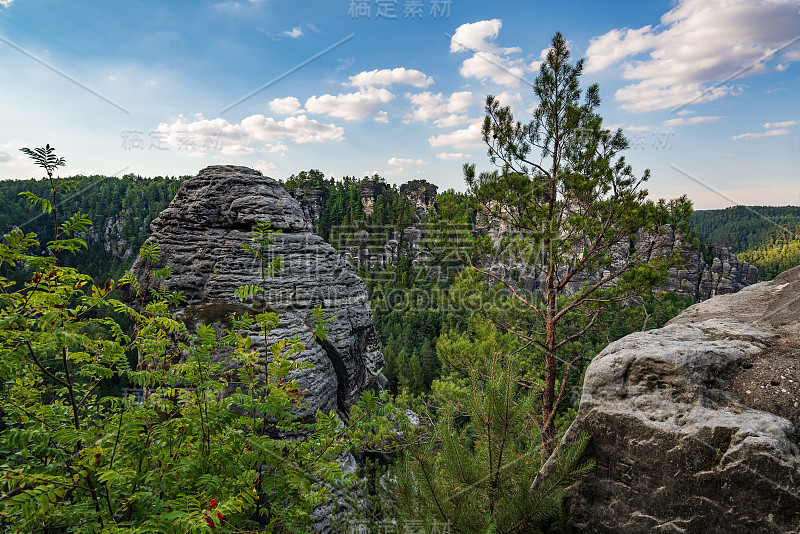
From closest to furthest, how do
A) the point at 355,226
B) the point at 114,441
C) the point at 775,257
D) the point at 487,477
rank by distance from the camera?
the point at 114,441 → the point at 487,477 → the point at 355,226 → the point at 775,257

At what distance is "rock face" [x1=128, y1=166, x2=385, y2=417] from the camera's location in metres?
7.92

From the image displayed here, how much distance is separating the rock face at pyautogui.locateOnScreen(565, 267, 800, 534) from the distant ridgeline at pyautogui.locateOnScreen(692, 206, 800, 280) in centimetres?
9274

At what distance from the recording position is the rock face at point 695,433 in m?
2.44

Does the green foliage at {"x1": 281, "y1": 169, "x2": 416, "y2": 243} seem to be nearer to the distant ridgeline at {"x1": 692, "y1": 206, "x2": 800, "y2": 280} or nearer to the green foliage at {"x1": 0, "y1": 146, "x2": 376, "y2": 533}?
the distant ridgeline at {"x1": 692, "y1": 206, "x2": 800, "y2": 280}

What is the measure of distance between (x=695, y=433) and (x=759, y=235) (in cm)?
16939

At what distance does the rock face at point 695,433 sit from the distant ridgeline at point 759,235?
92.7m

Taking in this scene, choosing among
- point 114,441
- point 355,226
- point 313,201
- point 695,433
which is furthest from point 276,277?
point 313,201

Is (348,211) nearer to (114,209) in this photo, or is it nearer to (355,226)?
(355,226)

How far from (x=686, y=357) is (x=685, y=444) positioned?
73 centimetres

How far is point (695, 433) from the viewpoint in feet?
8.79

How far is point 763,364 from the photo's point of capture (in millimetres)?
2992

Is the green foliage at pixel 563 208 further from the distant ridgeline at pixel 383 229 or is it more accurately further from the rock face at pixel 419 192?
the rock face at pixel 419 192

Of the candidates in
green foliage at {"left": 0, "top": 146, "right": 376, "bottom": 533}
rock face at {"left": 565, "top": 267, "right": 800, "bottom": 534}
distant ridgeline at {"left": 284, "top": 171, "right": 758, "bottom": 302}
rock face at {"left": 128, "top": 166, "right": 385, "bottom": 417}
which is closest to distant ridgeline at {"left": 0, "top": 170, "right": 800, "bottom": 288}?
distant ridgeline at {"left": 284, "top": 171, "right": 758, "bottom": 302}

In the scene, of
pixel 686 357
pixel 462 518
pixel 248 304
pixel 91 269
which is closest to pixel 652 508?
pixel 686 357
